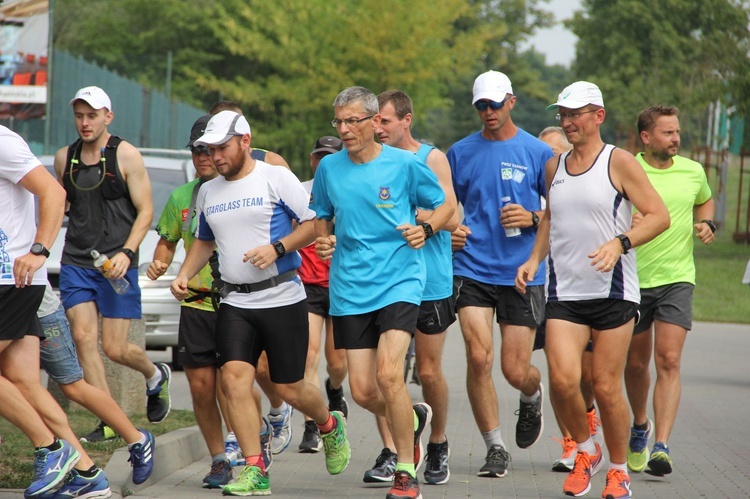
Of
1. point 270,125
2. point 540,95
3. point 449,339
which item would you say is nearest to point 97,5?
point 270,125

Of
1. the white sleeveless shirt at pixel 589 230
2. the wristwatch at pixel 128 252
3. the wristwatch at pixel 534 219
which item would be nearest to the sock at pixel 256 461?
the wristwatch at pixel 128 252

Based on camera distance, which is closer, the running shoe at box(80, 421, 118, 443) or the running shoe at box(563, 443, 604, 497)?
the running shoe at box(563, 443, 604, 497)

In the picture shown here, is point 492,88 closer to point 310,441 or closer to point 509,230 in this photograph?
point 509,230

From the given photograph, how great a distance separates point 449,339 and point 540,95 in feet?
216

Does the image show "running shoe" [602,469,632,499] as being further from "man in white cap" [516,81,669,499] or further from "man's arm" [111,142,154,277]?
"man's arm" [111,142,154,277]

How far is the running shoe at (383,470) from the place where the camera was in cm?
783

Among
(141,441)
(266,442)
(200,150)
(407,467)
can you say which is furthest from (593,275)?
(141,441)

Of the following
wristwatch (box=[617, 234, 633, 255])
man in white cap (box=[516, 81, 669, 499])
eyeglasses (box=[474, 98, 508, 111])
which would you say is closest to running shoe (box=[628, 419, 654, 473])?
man in white cap (box=[516, 81, 669, 499])

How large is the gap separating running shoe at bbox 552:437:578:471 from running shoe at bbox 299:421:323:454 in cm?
173

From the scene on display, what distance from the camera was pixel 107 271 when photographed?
8180 millimetres

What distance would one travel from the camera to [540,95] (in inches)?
3238

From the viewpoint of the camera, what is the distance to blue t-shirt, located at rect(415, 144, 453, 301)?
7.86 metres

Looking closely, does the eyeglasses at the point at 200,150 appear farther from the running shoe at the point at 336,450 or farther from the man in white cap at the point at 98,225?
the running shoe at the point at 336,450

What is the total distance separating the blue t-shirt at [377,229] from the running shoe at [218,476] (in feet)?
3.75
